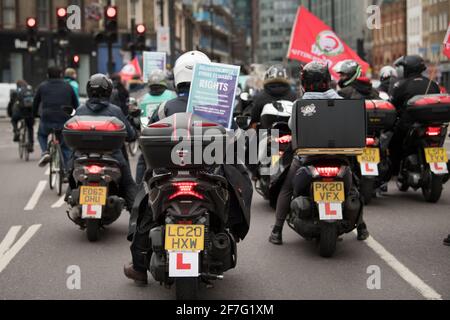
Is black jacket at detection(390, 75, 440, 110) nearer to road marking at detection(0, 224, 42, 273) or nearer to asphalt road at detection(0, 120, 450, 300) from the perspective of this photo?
asphalt road at detection(0, 120, 450, 300)

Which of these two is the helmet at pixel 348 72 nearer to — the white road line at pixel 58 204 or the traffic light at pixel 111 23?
the white road line at pixel 58 204

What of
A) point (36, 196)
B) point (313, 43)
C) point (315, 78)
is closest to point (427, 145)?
point (315, 78)

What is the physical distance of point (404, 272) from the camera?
7863 millimetres

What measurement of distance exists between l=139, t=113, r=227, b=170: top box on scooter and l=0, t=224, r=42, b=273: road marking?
8.27 ft

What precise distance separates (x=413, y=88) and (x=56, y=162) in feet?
17.3

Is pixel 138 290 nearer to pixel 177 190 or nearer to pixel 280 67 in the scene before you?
pixel 177 190

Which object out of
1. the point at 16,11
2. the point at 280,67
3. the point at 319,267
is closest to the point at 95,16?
the point at 16,11

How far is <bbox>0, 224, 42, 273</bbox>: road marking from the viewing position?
881 cm

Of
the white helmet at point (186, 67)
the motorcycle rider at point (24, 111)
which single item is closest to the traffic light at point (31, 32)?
the motorcycle rider at point (24, 111)

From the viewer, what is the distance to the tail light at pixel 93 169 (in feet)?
32.4

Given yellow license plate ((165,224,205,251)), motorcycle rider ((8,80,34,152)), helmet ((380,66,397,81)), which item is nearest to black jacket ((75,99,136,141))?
yellow license plate ((165,224,205,251))

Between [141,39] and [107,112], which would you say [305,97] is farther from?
[141,39]

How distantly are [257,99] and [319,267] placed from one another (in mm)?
4114

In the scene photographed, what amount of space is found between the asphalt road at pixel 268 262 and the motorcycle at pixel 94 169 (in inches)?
10.9
